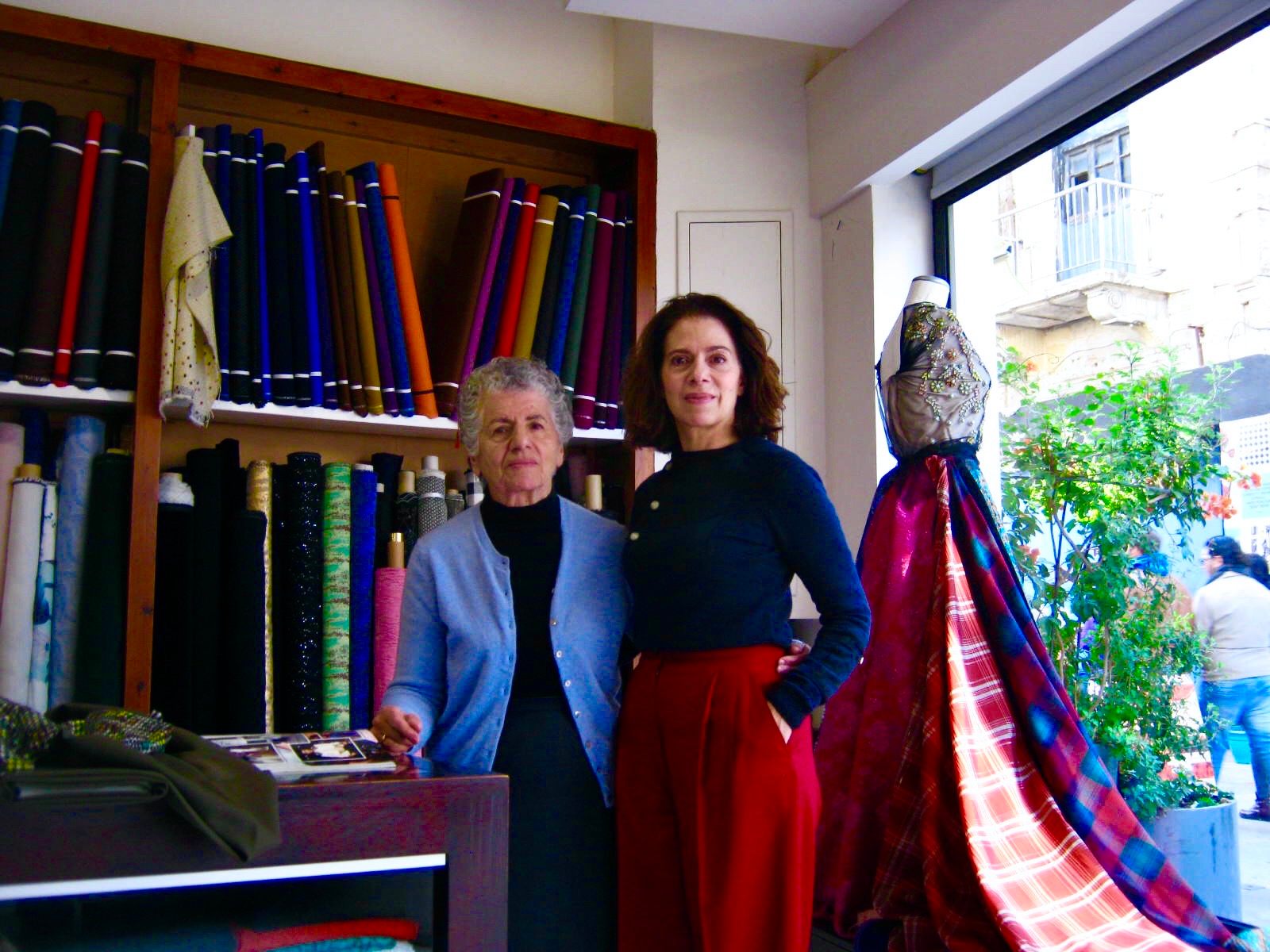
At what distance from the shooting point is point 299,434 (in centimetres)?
280

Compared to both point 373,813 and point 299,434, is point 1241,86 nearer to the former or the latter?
point 373,813

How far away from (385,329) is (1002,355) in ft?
4.89

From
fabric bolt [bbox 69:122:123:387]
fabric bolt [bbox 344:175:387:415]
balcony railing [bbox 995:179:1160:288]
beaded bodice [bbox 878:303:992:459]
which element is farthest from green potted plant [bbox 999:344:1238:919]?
fabric bolt [bbox 69:122:123:387]

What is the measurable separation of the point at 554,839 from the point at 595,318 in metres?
1.61

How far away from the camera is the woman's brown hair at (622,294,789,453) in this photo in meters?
1.75

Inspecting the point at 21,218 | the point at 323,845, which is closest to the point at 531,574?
the point at 323,845

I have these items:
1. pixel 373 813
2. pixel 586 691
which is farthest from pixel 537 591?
pixel 373 813

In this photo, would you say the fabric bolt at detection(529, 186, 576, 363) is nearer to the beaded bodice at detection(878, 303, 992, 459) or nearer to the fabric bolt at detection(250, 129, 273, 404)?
the fabric bolt at detection(250, 129, 273, 404)

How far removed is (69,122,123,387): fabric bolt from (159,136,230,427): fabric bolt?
0.41 ft

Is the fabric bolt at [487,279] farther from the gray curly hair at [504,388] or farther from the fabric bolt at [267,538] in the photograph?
the gray curly hair at [504,388]

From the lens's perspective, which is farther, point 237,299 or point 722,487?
point 237,299

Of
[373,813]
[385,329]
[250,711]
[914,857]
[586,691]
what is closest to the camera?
[373,813]

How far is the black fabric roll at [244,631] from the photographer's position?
7.72ft

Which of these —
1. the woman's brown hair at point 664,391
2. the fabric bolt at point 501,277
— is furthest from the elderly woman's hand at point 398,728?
the fabric bolt at point 501,277
